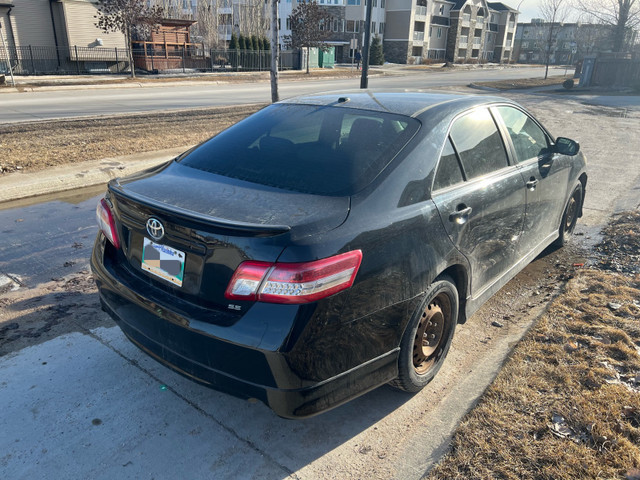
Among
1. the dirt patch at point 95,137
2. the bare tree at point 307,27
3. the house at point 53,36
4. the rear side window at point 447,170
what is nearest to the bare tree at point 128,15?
the house at point 53,36

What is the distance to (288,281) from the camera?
2.12m

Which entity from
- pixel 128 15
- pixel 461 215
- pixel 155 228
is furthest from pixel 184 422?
pixel 128 15

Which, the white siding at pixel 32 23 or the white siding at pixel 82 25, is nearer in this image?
the white siding at pixel 32 23

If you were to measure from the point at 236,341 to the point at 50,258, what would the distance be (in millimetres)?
3423

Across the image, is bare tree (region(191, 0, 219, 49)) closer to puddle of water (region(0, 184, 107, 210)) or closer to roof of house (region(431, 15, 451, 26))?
roof of house (region(431, 15, 451, 26))

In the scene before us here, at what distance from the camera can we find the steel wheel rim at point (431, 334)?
9.33 feet

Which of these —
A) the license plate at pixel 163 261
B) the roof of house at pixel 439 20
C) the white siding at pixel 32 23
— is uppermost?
the roof of house at pixel 439 20

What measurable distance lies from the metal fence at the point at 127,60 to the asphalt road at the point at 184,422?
95.4 feet

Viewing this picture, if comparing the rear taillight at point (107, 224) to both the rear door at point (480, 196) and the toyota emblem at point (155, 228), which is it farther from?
the rear door at point (480, 196)

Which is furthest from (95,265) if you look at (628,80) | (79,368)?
(628,80)

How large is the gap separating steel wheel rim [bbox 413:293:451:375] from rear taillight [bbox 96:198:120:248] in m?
1.76

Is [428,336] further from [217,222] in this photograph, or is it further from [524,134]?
[524,134]

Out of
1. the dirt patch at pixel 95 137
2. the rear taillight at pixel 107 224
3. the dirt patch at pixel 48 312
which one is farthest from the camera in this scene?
the dirt patch at pixel 95 137

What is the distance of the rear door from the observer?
2971 millimetres
